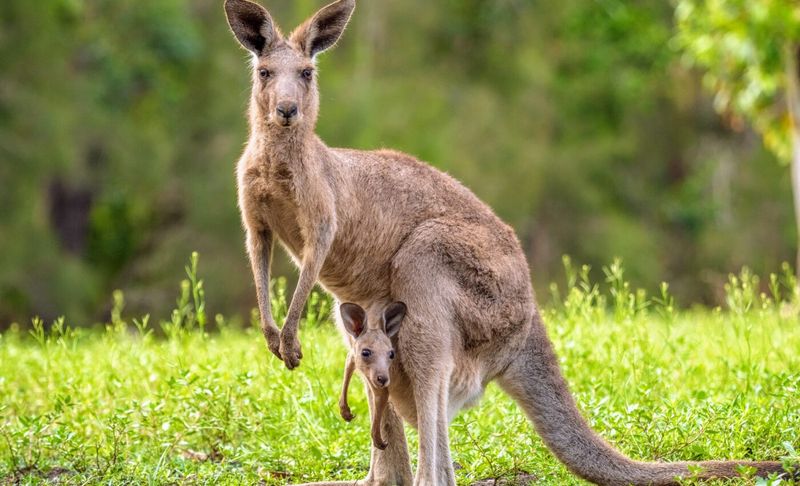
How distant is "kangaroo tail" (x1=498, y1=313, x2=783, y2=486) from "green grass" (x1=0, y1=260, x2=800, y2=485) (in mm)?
251

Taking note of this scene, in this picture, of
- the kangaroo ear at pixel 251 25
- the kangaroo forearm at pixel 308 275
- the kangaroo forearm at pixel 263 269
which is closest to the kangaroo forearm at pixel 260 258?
the kangaroo forearm at pixel 263 269

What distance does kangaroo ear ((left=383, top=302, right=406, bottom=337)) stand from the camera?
5.42 metres

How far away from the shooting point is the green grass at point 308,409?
19.1 ft

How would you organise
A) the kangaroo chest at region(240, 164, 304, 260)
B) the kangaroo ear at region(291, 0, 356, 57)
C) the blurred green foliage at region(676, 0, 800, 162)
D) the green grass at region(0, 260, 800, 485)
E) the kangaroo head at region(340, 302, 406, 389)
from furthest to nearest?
the blurred green foliage at region(676, 0, 800, 162) → the green grass at region(0, 260, 800, 485) → the kangaroo ear at region(291, 0, 356, 57) → the kangaroo chest at region(240, 164, 304, 260) → the kangaroo head at region(340, 302, 406, 389)

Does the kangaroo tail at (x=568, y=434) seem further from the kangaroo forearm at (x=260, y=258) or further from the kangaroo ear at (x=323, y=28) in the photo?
the kangaroo ear at (x=323, y=28)

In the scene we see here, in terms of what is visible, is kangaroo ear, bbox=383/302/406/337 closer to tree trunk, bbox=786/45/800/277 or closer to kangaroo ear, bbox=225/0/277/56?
kangaroo ear, bbox=225/0/277/56

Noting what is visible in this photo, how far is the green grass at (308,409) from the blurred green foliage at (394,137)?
1446cm

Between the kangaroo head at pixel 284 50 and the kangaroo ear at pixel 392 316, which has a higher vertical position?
the kangaroo head at pixel 284 50

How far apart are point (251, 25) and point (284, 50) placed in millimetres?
193

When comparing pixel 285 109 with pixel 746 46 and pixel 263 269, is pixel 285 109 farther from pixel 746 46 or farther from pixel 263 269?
pixel 746 46

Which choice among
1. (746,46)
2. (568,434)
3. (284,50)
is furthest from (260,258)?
(746,46)

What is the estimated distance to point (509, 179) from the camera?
2644 centimetres

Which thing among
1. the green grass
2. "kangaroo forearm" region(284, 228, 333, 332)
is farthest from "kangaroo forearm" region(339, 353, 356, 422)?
the green grass

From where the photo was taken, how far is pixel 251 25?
5676mm
